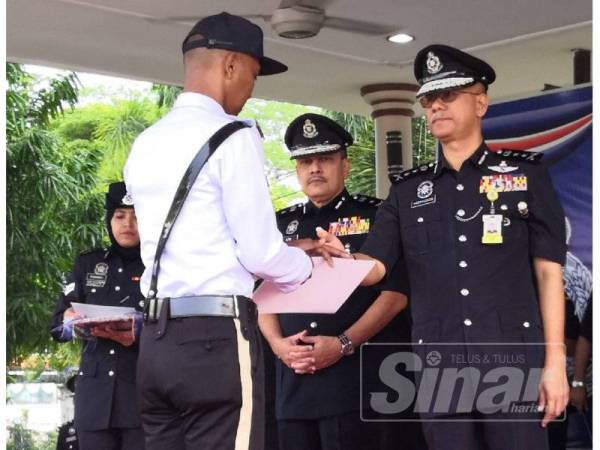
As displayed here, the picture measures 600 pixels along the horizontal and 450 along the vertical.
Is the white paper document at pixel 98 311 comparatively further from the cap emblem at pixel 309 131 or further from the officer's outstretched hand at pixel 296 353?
the cap emblem at pixel 309 131

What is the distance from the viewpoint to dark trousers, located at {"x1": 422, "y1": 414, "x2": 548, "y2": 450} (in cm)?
384

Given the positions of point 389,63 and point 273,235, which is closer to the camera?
point 273,235

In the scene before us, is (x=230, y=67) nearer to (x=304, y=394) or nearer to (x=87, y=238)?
(x=304, y=394)

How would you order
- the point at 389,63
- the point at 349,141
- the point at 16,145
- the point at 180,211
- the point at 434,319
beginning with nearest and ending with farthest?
the point at 180,211 → the point at 434,319 → the point at 349,141 → the point at 389,63 → the point at 16,145

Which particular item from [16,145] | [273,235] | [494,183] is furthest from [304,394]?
[16,145]

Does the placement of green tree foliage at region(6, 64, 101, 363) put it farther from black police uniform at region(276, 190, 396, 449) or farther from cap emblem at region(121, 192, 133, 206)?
black police uniform at region(276, 190, 396, 449)

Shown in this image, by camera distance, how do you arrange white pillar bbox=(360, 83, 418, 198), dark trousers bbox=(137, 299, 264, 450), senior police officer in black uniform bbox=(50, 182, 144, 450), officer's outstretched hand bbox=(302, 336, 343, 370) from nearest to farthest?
dark trousers bbox=(137, 299, 264, 450), officer's outstretched hand bbox=(302, 336, 343, 370), senior police officer in black uniform bbox=(50, 182, 144, 450), white pillar bbox=(360, 83, 418, 198)

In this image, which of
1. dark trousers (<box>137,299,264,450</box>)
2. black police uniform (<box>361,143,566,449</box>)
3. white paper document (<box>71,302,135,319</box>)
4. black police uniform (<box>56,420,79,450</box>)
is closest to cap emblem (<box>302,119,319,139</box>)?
white paper document (<box>71,302,135,319</box>)

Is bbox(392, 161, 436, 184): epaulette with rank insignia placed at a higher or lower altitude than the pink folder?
higher

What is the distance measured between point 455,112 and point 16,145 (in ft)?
34.1

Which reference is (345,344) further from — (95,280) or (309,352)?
(95,280)

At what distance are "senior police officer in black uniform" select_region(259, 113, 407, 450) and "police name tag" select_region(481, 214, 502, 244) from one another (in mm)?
696

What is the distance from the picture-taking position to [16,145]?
45.1 ft

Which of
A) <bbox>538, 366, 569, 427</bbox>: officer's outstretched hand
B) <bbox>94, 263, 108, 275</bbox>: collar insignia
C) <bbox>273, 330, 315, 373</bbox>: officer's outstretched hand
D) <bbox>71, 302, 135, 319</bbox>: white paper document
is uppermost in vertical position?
<bbox>94, 263, 108, 275</bbox>: collar insignia
